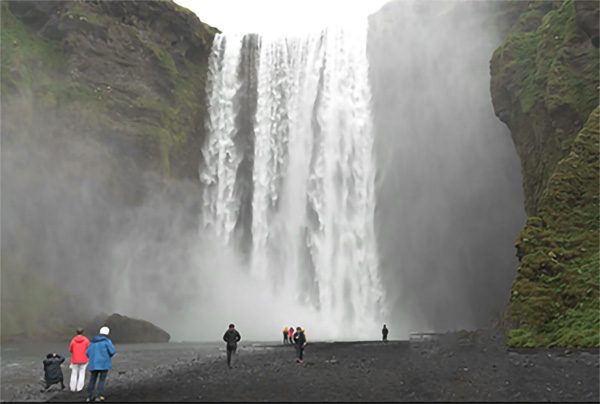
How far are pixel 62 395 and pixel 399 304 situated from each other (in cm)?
3040

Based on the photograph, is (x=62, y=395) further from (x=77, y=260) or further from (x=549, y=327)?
(x=77, y=260)

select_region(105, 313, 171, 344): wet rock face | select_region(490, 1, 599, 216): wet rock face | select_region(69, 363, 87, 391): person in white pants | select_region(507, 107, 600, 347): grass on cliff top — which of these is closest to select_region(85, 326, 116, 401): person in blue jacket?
select_region(69, 363, 87, 391): person in white pants

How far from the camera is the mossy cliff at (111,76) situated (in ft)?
129

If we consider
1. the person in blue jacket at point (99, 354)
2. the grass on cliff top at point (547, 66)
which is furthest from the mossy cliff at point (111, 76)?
the person in blue jacket at point (99, 354)

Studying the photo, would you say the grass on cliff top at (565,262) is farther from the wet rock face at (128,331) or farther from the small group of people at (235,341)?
the wet rock face at (128,331)

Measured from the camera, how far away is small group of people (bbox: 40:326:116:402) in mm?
12008

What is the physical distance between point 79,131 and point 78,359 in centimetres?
2966

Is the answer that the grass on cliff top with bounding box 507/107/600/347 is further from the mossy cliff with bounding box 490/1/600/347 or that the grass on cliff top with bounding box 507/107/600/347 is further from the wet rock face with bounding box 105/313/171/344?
the wet rock face with bounding box 105/313/171/344

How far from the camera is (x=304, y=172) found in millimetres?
42438

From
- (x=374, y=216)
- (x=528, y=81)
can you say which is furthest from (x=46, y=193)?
(x=528, y=81)

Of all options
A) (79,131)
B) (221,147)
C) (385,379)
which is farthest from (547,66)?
(79,131)

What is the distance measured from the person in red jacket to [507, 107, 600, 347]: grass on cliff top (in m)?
13.3

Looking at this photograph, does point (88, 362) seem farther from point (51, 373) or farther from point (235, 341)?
point (235, 341)

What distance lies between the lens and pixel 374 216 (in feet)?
135
